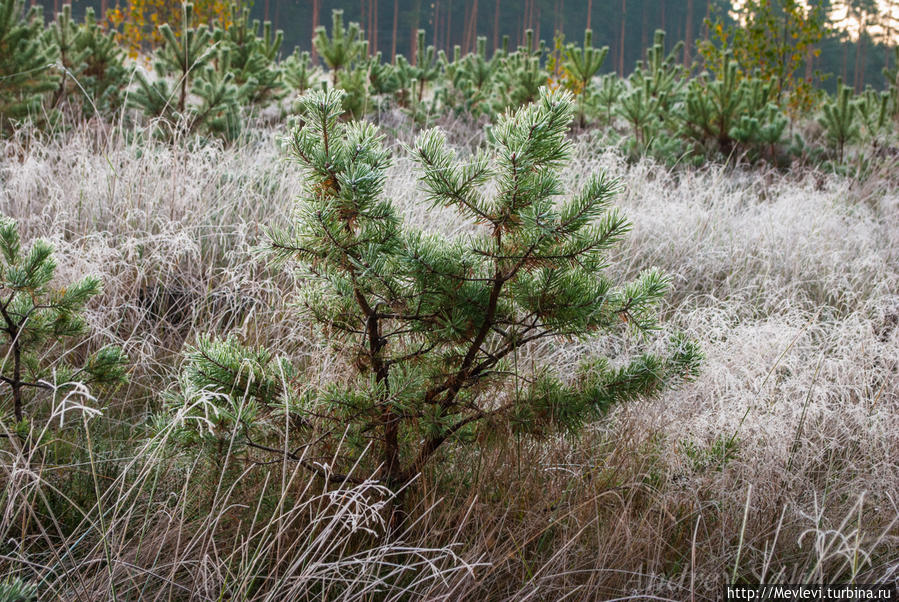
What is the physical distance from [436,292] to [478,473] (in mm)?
549

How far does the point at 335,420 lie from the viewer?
1.55m

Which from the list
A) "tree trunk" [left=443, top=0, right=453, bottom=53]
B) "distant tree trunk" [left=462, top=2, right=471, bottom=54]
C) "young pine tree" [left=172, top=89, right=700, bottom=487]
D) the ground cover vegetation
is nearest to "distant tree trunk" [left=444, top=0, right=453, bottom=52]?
"tree trunk" [left=443, top=0, right=453, bottom=53]

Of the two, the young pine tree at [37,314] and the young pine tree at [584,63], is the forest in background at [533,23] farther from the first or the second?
the young pine tree at [37,314]

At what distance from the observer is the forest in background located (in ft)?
102

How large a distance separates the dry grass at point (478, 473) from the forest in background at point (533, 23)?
27710mm

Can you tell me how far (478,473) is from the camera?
173cm

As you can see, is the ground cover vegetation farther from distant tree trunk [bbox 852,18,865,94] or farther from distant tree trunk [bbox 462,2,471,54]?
distant tree trunk [bbox 462,2,471,54]

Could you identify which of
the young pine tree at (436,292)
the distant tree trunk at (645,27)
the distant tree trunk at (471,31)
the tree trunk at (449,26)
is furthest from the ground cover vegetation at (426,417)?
the distant tree trunk at (645,27)

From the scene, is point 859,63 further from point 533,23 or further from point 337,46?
point 337,46

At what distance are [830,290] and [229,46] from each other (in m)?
6.64

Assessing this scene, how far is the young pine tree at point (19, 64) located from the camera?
14.9 feet

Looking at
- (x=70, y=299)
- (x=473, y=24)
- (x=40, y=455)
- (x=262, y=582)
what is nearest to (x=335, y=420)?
(x=262, y=582)

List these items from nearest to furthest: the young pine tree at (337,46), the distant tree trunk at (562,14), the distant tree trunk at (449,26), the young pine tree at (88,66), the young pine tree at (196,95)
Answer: the young pine tree at (196,95), the young pine tree at (88,66), the young pine tree at (337,46), the distant tree trunk at (449,26), the distant tree trunk at (562,14)

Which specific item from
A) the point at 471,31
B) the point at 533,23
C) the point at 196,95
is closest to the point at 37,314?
the point at 196,95
